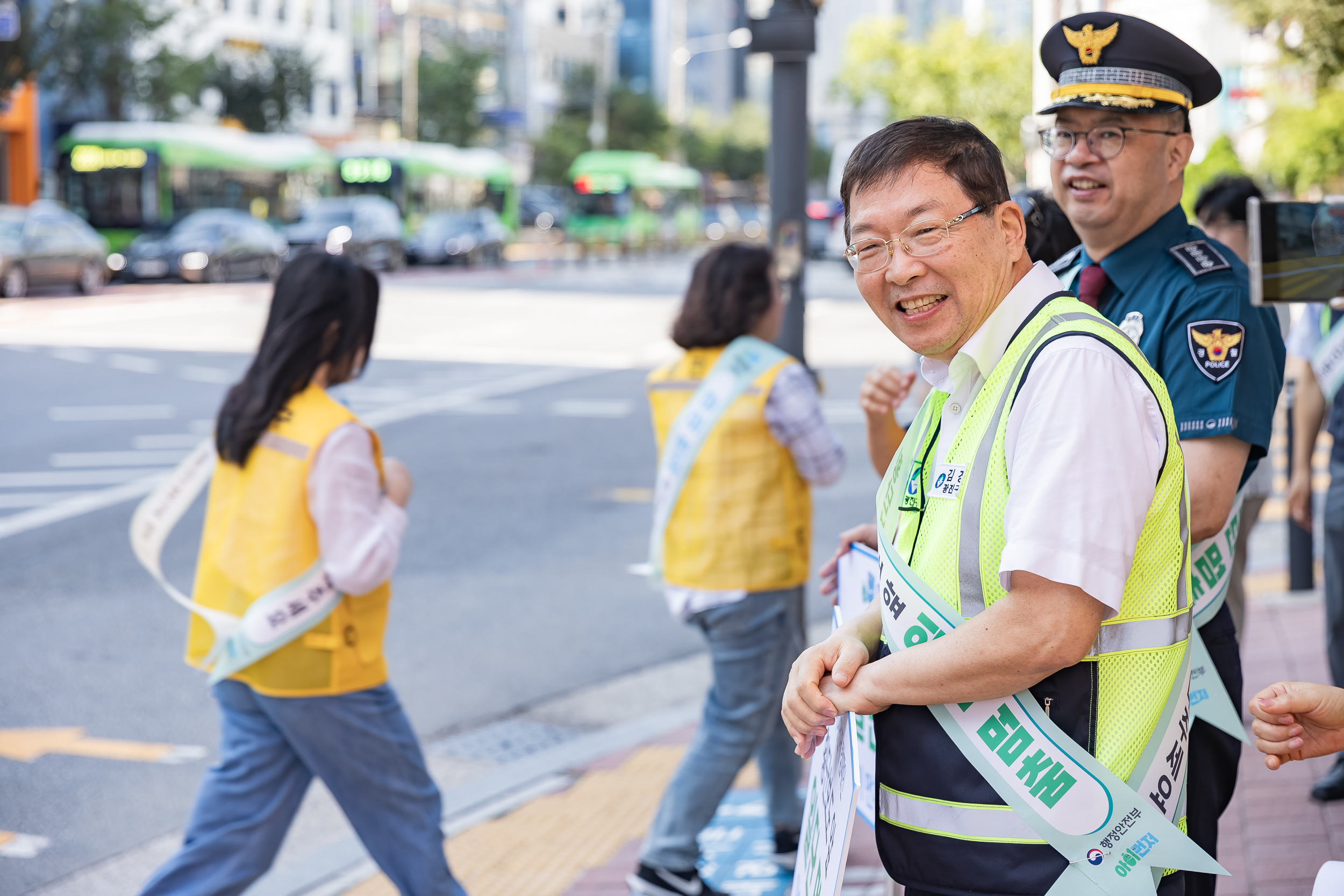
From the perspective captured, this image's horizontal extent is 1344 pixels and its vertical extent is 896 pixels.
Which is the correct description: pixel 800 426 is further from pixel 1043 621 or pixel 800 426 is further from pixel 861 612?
pixel 1043 621

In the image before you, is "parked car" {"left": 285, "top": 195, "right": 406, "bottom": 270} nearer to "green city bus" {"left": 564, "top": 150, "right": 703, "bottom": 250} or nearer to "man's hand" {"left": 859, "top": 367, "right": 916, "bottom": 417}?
"green city bus" {"left": 564, "top": 150, "right": 703, "bottom": 250}

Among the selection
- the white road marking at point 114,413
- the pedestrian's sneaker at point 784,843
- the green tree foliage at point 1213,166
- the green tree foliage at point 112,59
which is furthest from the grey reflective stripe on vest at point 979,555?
the green tree foliage at point 112,59

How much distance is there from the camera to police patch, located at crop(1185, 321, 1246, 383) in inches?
105

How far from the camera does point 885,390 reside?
324 cm

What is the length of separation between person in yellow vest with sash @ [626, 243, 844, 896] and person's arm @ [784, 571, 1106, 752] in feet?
6.80

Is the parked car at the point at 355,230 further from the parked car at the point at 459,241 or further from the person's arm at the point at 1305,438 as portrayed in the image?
the person's arm at the point at 1305,438

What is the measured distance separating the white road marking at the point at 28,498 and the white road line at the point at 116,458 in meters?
1.01

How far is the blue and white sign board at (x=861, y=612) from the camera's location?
2.12m

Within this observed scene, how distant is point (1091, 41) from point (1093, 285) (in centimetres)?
49

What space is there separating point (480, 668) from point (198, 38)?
47176mm

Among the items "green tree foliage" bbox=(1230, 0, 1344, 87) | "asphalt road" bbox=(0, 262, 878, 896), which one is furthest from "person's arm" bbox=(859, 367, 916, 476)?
"green tree foliage" bbox=(1230, 0, 1344, 87)

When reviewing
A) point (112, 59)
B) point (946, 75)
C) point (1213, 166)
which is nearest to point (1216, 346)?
point (1213, 166)

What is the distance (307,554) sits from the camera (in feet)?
11.4

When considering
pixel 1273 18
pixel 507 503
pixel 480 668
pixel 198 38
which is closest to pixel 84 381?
pixel 507 503
